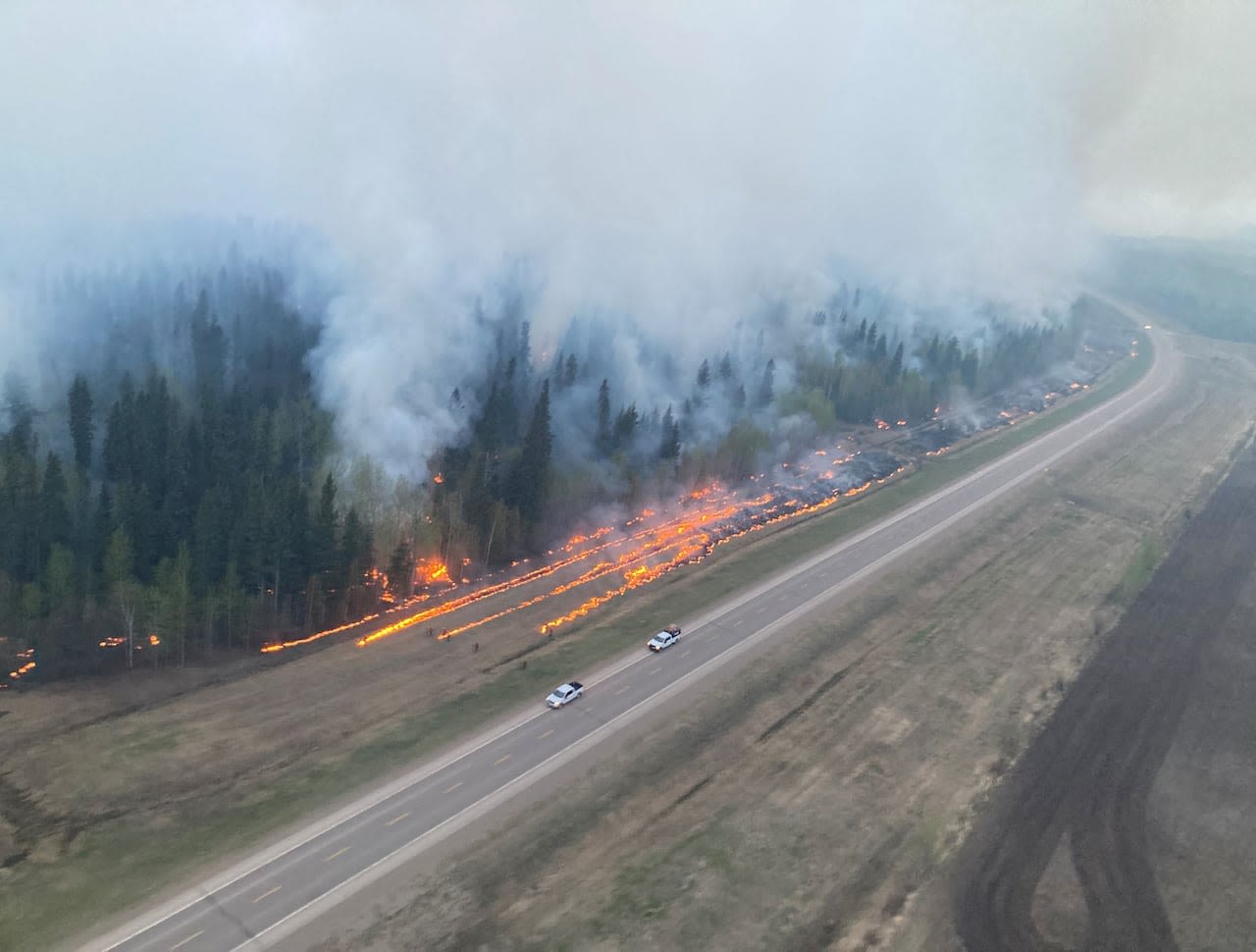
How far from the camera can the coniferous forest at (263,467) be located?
7244 centimetres

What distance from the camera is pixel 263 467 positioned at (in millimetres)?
95375

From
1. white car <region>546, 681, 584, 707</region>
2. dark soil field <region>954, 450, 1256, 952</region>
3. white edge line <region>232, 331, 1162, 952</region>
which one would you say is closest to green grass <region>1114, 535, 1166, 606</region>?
dark soil field <region>954, 450, 1256, 952</region>

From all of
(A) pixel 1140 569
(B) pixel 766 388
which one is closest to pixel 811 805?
(A) pixel 1140 569

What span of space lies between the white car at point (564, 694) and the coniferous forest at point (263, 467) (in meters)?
25.1

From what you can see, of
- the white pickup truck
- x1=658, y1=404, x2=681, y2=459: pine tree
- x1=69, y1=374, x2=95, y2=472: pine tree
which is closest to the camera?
the white pickup truck

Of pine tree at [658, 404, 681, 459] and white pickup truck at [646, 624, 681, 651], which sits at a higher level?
pine tree at [658, 404, 681, 459]

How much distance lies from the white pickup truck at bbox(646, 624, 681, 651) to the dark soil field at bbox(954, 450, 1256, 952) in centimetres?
2943

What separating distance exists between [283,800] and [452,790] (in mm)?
11089

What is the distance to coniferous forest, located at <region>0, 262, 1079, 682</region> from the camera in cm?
7244

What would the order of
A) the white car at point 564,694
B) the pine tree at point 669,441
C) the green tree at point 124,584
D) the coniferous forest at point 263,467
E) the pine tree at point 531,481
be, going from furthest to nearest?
the pine tree at point 669,441 → the pine tree at point 531,481 → the coniferous forest at point 263,467 → the green tree at point 124,584 → the white car at point 564,694

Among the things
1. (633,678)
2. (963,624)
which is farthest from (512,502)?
(963,624)

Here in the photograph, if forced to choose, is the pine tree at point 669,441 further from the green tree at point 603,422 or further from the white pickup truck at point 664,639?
the white pickup truck at point 664,639

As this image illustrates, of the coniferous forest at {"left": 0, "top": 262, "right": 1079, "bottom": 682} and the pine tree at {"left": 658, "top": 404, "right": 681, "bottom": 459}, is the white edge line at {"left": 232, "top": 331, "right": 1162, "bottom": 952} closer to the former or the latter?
the coniferous forest at {"left": 0, "top": 262, "right": 1079, "bottom": 682}

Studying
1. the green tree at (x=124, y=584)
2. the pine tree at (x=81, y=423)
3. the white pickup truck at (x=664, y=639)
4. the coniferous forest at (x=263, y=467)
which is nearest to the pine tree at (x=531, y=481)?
the coniferous forest at (x=263, y=467)
